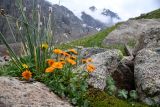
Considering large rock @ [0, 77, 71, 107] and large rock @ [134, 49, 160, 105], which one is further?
large rock @ [134, 49, 160, 105]

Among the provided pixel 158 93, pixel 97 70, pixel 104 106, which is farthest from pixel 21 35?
pixel 158 93

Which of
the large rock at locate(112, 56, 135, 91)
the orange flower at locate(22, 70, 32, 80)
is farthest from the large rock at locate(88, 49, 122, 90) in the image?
the orange flower at locate(22, 70, 32, 80)

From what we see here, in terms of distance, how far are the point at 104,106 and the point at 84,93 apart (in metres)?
0.47

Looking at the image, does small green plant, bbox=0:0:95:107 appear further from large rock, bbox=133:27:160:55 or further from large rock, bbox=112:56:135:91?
large rock, bbox=133:27:160:55

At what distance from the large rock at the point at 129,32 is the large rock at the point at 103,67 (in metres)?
19.4

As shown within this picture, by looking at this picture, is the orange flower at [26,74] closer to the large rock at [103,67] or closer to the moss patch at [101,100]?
the moss patch at [101,100]

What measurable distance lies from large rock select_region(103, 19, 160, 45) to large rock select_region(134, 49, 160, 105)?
19.6 m

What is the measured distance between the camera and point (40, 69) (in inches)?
348

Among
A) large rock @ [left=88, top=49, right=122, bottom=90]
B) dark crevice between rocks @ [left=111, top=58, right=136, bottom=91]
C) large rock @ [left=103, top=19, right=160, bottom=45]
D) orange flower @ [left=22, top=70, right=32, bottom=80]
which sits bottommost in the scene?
large rock @ [left=103, top=19, right=160, bottom=45]

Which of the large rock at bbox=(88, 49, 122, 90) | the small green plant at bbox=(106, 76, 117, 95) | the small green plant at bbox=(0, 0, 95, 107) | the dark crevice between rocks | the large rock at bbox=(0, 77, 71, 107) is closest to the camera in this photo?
the large rock at bbox=(0, 77, 71, 107)

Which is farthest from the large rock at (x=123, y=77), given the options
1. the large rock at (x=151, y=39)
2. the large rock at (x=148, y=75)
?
the large rock at (x=151, y=39)

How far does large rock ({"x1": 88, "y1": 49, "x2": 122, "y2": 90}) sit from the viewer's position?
9.41 m

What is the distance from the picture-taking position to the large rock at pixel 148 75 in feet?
30.3

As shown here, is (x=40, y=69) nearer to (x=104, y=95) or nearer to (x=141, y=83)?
(x=104, y=95)
